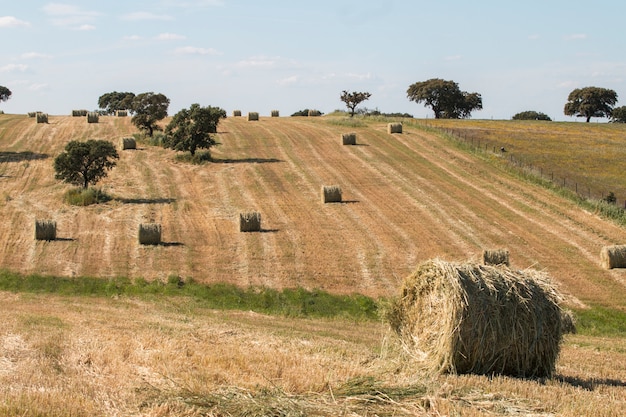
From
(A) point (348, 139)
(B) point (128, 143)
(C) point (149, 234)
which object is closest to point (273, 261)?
(C) point (149, 234)

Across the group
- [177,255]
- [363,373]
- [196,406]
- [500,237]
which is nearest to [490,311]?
[363,373]

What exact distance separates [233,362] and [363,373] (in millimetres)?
2386

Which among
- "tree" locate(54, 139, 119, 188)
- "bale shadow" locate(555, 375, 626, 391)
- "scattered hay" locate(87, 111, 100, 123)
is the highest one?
"scattered hay" locate(87, 111, 100, 123)

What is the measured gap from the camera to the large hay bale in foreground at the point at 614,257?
100 ft

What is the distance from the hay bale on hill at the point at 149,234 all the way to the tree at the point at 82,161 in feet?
34.1

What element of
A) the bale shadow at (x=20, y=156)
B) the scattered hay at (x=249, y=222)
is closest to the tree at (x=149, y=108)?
the bale shadow at (x=20, y=156)

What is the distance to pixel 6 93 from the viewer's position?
137625 mm

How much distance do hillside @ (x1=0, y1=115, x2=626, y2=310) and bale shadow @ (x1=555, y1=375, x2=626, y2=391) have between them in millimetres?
4306

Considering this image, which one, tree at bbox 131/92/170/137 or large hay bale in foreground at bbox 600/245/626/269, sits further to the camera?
tree at bbox 131/92/170/137

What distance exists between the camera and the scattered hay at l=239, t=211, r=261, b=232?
114 feet

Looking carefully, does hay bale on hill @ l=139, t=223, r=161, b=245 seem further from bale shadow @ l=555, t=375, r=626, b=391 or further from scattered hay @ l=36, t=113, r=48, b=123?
scattered hay @ l=36, t=113, r=48, b=123

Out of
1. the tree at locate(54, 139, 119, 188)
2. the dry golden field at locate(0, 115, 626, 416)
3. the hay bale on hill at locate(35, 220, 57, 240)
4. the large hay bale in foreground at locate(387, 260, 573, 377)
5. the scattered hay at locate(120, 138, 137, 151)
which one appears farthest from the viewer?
the scattered hay at locate(120, 138, 137, 151)

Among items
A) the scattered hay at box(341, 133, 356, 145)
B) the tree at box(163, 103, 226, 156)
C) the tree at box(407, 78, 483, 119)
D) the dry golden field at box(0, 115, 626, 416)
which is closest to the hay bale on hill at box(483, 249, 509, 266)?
the dry golden field at box(0, 115, 626, 416)

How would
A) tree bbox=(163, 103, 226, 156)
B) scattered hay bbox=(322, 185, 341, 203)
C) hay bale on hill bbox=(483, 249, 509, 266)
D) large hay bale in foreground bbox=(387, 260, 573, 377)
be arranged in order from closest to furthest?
large hay bale in foreground bbox=(387, 260, 573, 377) → hay bale on hill bbox=(483, 249, 509, 266) → scattered hay bbox=(322, 185, 341, 203) → tree bbox=(163, 103, 226, 156)
